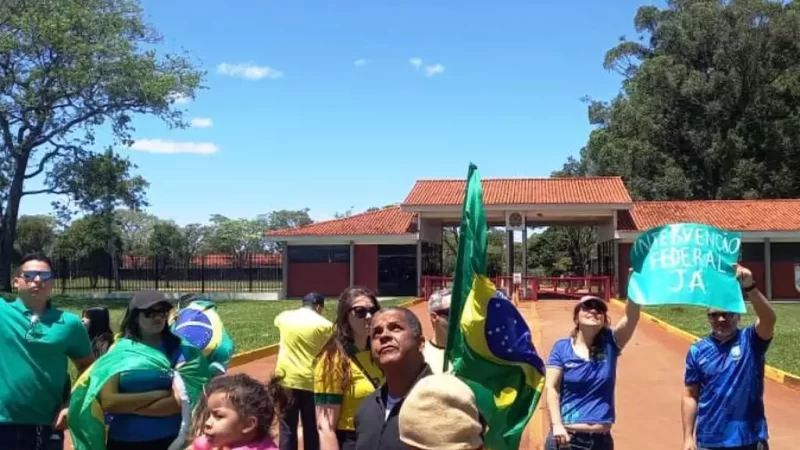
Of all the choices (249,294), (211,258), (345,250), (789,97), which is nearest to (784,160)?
(789,97)

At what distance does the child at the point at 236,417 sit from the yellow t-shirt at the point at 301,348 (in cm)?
245

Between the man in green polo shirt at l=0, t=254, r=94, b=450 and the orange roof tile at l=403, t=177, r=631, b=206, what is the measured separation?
96.3ft

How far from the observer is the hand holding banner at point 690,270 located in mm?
3963

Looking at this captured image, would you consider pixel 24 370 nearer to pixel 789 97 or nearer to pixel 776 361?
pixel 776 361

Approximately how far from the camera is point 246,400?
2.90m

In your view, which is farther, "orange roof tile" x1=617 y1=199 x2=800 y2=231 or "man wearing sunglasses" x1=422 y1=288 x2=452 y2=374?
"orange roof tile" x1=617 y1=199 x2=800 y2=231

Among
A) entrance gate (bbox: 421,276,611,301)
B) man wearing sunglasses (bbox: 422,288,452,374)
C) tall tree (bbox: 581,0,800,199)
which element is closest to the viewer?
man wearing sunglasses (bbox: 422,288,452,374)

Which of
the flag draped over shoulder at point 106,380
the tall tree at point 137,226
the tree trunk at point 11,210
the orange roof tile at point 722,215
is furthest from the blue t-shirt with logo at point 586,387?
the tall tree at point 137,226

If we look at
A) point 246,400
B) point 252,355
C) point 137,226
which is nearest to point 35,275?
point 246,400

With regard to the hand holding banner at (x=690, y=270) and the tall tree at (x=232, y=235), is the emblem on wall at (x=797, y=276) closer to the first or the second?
the hand holding banner at (x=690, y=270)

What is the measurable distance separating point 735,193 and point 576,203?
583 inches

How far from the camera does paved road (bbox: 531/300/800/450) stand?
8711mm

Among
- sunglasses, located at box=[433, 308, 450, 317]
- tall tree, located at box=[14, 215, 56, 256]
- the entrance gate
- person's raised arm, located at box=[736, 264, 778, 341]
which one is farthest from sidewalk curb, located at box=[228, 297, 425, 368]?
tall tree, located at box=[14, 215, 56, 256]

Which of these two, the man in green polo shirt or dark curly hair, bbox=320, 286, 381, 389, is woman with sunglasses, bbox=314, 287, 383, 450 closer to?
dark curly hair, bbox=320, 286, 381, 389
